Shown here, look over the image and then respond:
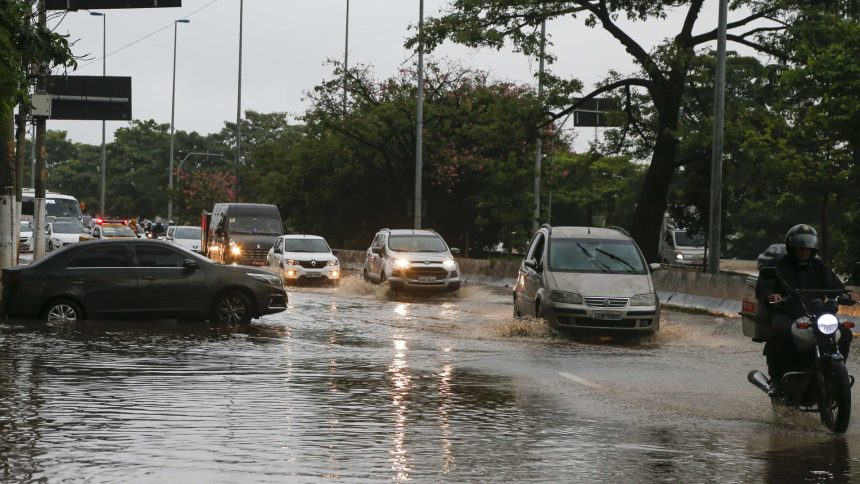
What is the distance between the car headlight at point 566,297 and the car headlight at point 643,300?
0.80 metres

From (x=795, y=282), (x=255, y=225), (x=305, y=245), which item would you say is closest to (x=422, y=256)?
(x=305, y=245)

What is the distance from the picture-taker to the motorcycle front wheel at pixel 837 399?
33.8 ft

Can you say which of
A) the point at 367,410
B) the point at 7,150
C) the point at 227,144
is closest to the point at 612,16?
the point at 7,150

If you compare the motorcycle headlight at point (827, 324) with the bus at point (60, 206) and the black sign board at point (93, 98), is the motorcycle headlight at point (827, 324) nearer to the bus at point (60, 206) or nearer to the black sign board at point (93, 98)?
the black sign board at point (93, 98)

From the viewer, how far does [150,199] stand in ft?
451

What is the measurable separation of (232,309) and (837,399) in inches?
489

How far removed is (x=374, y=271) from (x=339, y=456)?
25983 millimetres

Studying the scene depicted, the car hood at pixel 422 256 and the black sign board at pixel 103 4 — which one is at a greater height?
the black sign board at pixel 103 4

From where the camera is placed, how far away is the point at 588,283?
19.6 meters

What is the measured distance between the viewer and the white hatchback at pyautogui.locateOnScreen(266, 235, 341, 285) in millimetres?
36812

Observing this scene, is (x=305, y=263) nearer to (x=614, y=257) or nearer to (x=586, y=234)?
(x=586, y=234)

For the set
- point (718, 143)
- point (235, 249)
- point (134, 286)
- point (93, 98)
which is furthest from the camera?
point (93, 98)

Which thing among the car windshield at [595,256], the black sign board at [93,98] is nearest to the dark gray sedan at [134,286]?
the car windshield at [595,256]

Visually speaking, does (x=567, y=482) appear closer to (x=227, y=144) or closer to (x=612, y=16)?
(x=612, y=16)
